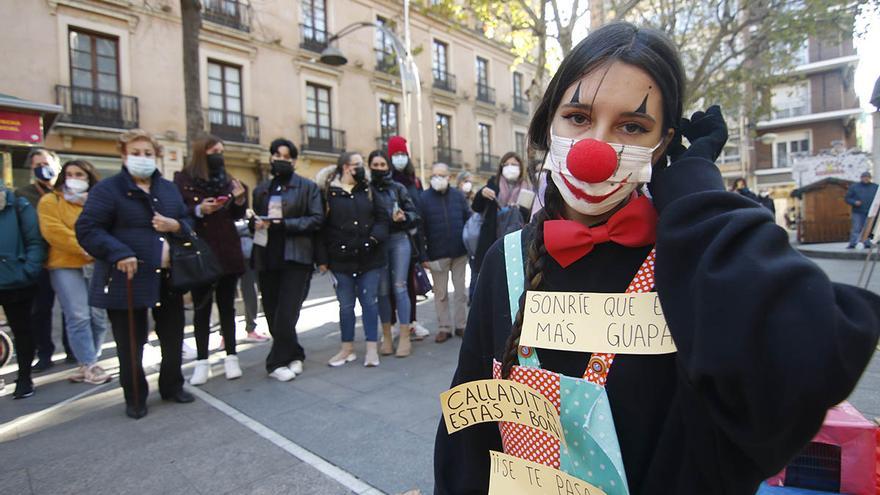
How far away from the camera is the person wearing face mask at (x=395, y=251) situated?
195 inches

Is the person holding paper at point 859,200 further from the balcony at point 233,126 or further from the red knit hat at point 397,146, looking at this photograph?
the balcony at point 233,126

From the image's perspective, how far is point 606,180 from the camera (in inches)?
42.4

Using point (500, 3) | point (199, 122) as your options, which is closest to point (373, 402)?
point (199, 122)

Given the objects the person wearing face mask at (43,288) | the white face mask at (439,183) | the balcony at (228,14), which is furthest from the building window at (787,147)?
the person wearing face mask at (43,288)

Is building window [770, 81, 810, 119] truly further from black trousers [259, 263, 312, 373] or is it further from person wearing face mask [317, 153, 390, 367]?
black trousers [259, 263, 312, 373]

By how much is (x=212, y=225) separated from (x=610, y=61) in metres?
3.96

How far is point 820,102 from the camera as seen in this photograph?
34125mm

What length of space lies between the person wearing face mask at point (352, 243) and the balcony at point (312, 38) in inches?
673

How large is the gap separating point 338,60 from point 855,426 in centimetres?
1377

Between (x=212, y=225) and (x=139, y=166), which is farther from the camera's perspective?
(x=212, y=225)

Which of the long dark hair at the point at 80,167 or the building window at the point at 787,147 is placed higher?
the building window at the point at 787,147

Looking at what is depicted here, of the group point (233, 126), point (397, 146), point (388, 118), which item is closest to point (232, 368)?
point (397, 146)

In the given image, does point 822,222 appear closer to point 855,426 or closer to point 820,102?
point 855,426

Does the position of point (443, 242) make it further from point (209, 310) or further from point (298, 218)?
point (209, 310)
